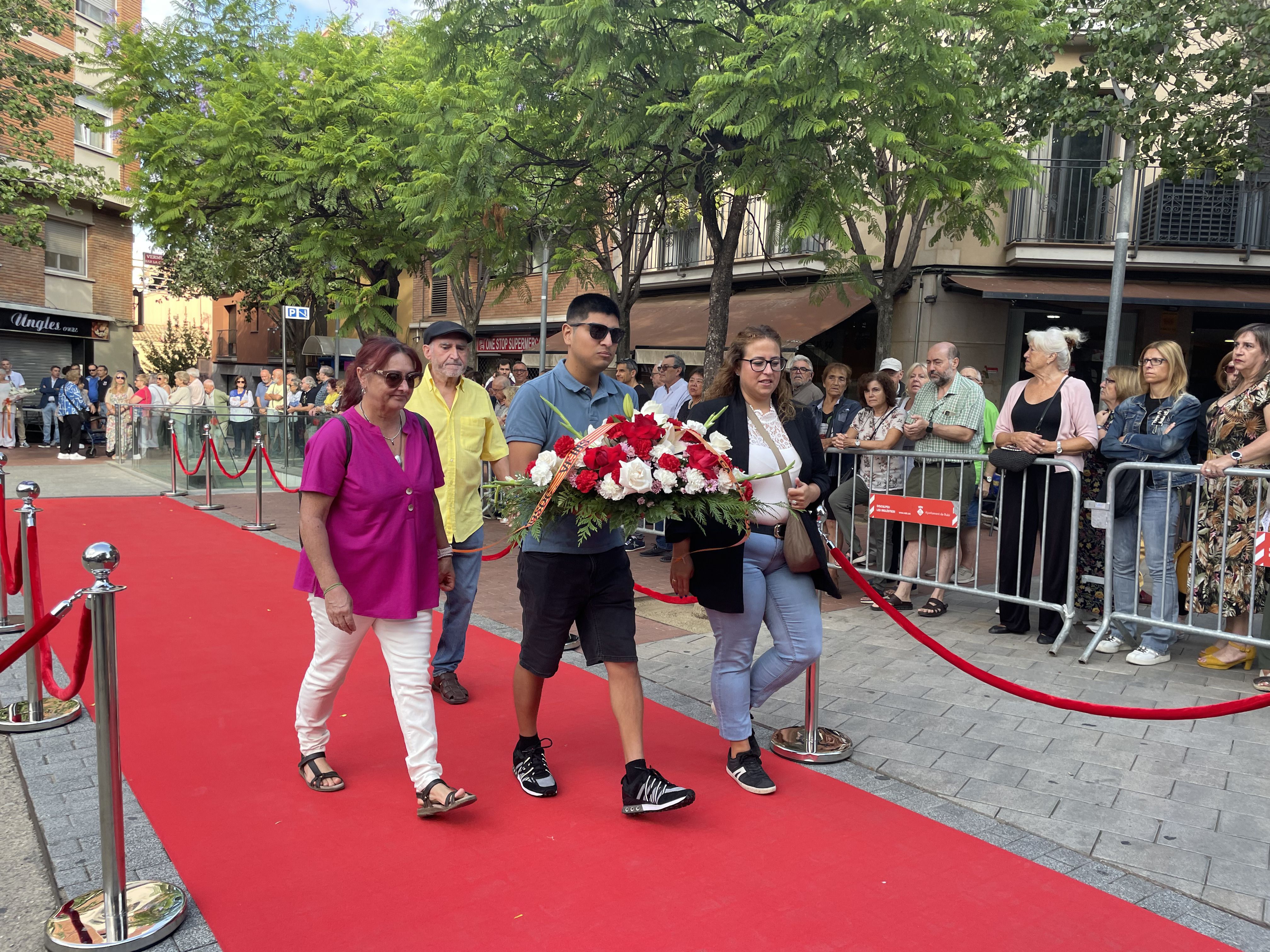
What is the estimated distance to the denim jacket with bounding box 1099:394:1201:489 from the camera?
6219 millimetres

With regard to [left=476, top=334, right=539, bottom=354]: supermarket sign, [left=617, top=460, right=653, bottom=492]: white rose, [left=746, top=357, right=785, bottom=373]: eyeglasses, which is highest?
[left=476, top=334, right=539, bottom=354]: supermarket sign

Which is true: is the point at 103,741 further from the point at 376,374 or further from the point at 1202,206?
the point at 1202,206

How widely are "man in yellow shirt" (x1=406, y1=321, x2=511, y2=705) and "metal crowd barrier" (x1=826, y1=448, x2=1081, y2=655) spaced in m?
3.46

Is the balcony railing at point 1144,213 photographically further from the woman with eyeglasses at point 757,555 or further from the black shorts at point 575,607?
the black shorts at point 575,607

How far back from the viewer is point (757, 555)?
4.16 m

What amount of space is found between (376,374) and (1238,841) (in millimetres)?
3845

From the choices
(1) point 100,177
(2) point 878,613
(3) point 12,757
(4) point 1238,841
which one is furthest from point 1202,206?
(1) point 100,177

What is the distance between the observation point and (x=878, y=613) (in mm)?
7504

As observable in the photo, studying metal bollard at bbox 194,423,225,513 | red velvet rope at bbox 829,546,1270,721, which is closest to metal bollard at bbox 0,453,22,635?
red velvet rope at bbox 829,546,1270,721

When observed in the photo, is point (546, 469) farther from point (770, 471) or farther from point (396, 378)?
point (770, 471)

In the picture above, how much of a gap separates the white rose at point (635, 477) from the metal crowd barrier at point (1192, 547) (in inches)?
152

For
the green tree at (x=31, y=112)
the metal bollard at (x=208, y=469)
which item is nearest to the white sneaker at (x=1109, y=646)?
the metal bollard at (x=208, y=469)

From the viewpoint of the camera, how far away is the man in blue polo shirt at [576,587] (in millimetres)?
3908

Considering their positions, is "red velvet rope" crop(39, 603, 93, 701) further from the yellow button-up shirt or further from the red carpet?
the yellow button-up shirt
